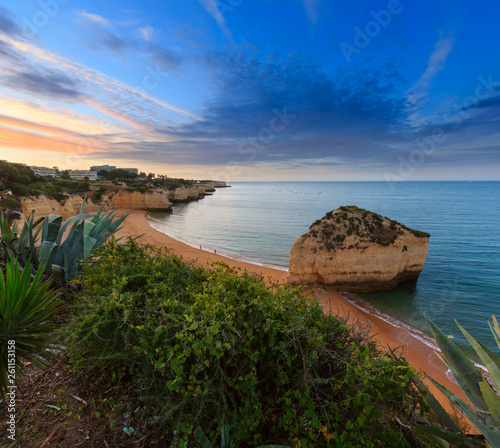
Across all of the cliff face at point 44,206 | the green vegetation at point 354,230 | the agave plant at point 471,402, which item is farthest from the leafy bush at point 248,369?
the cliff face at point 44,206

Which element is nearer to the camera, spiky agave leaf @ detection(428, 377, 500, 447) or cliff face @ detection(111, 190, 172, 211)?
spiky agave leaf @ detection(428, 377, 500, 447)

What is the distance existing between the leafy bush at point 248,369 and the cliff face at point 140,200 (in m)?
60.5

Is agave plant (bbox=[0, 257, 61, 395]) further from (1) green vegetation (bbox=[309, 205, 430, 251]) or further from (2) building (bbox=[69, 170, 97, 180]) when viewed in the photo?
(2) building (bbox=[69, 170, 97, 180])

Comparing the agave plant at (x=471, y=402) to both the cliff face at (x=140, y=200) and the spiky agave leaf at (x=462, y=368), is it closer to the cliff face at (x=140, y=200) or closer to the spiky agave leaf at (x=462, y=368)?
the spiky agave leaf at (x=462, y=368)


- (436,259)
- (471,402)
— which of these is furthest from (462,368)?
(436,259)

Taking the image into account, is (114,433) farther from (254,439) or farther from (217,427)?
(254,439)

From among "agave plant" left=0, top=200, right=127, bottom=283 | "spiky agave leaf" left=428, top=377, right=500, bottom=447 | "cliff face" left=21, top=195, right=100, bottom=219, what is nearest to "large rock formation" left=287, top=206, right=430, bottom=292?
"agave plant" left=0, top=200, right=127, bottom=283

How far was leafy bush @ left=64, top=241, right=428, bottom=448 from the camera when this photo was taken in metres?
2.12

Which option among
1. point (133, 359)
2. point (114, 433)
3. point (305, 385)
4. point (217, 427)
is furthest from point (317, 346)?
point (114, 433)

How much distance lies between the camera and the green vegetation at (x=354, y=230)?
672 inches

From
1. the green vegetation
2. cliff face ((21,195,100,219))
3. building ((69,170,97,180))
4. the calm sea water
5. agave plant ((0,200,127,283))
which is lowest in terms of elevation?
the calm sea water

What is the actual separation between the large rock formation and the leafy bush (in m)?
14.5

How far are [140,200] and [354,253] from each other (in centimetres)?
5467

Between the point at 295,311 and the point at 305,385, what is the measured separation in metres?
0.67
